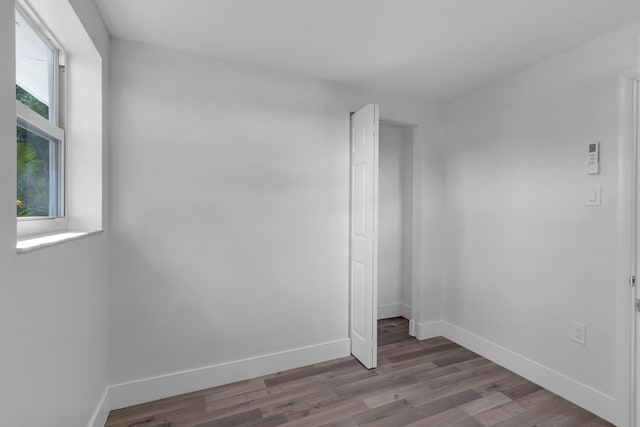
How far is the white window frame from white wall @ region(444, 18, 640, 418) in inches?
121

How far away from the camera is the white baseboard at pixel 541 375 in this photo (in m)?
1.91

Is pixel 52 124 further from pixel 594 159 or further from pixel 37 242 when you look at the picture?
pixel 594 159

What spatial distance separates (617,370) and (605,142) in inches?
55.8

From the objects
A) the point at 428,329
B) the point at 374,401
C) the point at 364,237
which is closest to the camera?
the point at 374,401

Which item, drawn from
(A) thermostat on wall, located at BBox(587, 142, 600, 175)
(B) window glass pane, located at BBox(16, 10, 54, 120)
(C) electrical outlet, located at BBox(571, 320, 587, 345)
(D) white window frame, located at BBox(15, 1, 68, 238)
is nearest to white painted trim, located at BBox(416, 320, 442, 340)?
(C) electrical outlet, located at BBox(571, 320, 587, 345)

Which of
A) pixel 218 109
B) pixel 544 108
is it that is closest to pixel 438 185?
pixel 544 108

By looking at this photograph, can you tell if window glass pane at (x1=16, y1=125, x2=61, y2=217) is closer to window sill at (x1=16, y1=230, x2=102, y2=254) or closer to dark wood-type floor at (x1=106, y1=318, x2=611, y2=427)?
window sill at (x1=16, y1=230, x2=102, y2=254)

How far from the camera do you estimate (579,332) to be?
6.70 ft

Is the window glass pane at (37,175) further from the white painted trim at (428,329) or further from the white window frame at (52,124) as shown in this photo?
the white painted trim at (428,329)

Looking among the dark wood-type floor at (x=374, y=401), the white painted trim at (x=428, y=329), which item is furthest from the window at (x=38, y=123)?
the white painted trim at (x=428, y=329)

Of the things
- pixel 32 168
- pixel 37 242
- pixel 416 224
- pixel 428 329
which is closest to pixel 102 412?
pixel 37 242

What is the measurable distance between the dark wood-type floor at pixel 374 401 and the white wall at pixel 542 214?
342mm

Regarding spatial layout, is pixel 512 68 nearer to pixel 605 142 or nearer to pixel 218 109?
pixel 605 142

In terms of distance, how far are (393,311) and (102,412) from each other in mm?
2963
